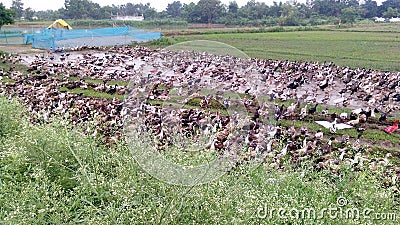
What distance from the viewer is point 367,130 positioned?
948 centimetres

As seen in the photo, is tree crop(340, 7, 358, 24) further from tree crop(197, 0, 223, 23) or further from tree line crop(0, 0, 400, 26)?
tree crop(197, 0, 223, 23)

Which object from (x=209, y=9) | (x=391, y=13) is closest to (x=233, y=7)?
(x=209, y=9)

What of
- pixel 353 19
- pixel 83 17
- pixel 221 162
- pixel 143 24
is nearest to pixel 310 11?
pixel 353 19

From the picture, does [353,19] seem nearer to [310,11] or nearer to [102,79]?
[310,11]

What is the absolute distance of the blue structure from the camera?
2705cm

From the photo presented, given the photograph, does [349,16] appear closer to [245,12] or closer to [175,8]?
[245,12]

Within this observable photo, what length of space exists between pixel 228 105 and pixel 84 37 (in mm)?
24889

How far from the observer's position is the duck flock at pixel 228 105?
19.6ft

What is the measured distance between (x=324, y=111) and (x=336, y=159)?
3860mm

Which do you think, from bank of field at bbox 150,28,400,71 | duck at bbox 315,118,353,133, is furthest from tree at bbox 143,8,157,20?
duck at bbox 315,118,353,133

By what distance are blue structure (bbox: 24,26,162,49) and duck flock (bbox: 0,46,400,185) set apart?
33.0 feet

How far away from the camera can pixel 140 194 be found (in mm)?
4371

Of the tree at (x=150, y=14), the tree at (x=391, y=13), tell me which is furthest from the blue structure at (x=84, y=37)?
the tree at (x=391, y=13)

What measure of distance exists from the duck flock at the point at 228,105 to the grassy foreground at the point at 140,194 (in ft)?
2.15
